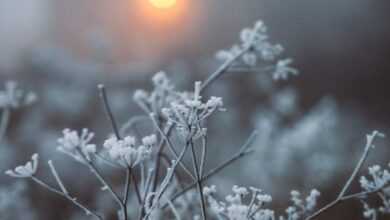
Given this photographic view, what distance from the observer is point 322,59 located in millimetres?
4164

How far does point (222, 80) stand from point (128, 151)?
102 inches

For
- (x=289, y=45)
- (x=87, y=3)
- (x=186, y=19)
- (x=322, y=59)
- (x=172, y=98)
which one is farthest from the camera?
(x=87, y=3)

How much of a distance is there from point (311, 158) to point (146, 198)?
152cm

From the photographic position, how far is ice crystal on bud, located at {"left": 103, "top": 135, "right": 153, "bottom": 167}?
18.8 inches

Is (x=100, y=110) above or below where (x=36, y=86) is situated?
below

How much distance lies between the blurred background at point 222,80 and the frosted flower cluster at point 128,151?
0.58 metres

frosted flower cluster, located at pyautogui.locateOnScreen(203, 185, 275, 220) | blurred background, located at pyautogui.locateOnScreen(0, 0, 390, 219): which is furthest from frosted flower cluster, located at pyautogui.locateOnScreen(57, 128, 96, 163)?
blurred background, located at pyautogui.locateOnScreen(0, 0, 390, 219)

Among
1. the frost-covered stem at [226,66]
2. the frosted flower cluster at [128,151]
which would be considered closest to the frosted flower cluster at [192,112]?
the frosted flower cluster at [128,151]

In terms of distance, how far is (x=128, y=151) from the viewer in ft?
1.57

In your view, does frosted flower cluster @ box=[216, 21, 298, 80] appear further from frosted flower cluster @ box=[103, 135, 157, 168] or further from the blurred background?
the blurred background

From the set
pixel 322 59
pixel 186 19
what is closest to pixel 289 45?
pixel 322 59

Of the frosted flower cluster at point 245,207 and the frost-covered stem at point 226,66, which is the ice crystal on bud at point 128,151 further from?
the frost-covered stem at point 226,66

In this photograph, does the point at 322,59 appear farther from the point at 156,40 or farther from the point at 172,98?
the point at 172,98

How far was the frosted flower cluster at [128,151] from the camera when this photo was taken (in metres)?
0.48
